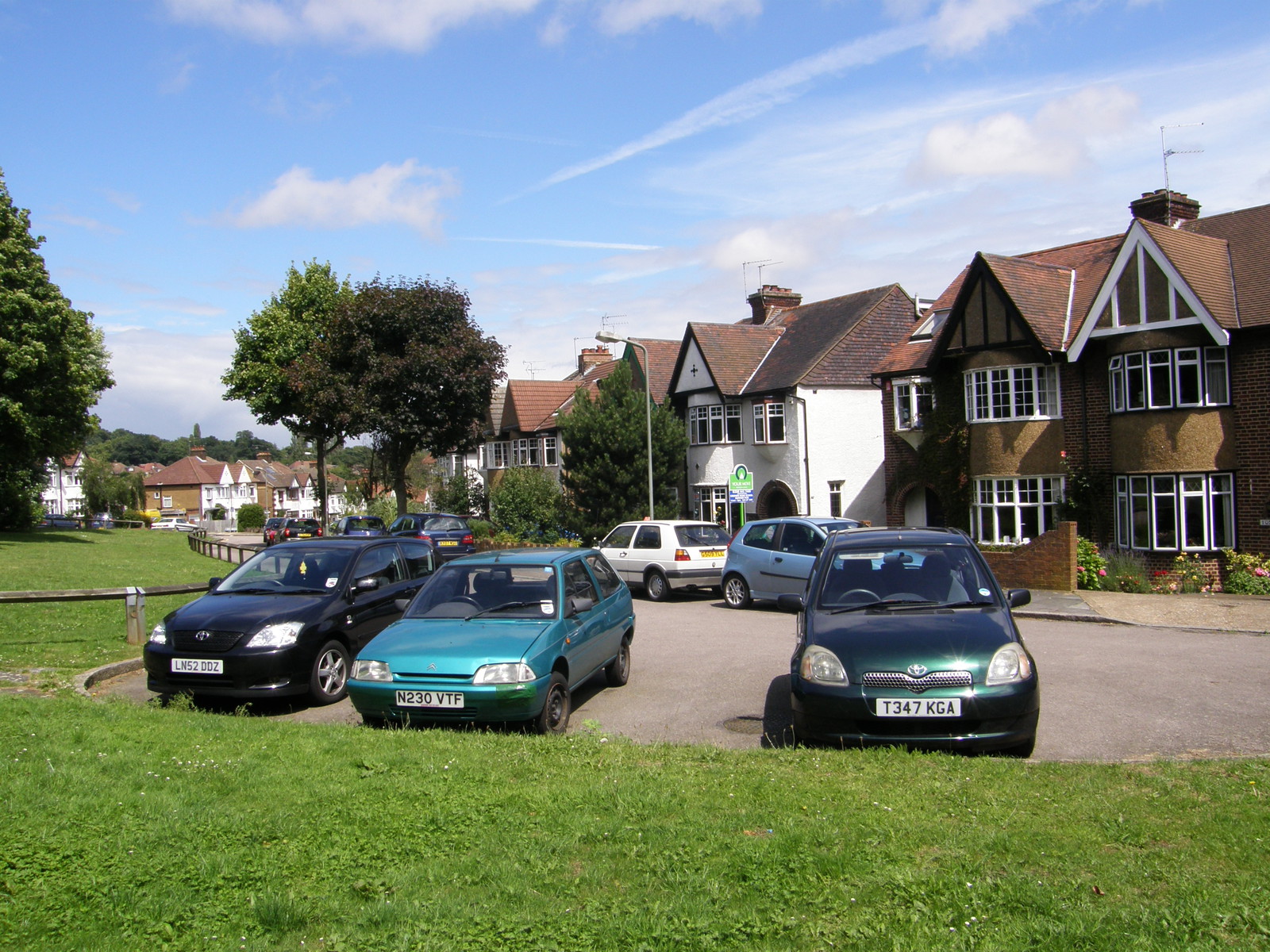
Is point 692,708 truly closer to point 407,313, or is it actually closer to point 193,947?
point 193,947

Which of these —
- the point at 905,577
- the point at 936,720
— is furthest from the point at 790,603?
the point at 936,720

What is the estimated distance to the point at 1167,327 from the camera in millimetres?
22469

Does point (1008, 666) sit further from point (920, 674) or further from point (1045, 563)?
point (1045, 563)

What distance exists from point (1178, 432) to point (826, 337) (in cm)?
1527

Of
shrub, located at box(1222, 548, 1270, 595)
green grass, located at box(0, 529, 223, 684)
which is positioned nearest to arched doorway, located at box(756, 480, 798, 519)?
shrub, located at box(1222, 548, 1270, 595)

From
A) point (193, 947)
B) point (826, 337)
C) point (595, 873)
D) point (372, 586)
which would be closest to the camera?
point (193, 947)

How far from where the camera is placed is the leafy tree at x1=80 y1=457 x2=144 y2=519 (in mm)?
80625

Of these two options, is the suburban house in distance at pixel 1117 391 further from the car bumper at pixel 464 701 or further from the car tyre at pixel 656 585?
the car bumper at pixel 464 701

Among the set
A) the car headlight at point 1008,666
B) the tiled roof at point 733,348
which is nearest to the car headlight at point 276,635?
the car headlight at point 1008,666

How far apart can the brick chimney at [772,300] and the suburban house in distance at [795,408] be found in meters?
2.70

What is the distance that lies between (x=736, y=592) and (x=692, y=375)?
2079cm

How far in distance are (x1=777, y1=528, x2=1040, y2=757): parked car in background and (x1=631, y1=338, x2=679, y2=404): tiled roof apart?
33.2m

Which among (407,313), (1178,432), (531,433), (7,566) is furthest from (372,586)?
(531,433)

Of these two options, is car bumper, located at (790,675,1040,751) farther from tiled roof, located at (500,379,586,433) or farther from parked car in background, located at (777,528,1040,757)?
tiled roof, located at (500,379,586,433)
